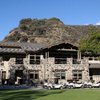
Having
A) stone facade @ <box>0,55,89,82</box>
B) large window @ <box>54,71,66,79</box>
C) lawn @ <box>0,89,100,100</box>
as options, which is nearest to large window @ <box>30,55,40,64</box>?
stone facade @ <box>0,55,89,82</box>

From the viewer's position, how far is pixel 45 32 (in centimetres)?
10531

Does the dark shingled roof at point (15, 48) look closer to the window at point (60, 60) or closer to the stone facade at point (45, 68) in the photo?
the stone facade at point (45, 68)

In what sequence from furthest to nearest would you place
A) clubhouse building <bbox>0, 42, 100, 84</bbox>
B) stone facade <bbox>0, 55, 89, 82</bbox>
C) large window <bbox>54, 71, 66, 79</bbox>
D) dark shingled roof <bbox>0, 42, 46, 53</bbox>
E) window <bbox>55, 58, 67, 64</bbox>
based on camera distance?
1. window <bbox>55, 58, 67, 64</bbox>
2. large window <bbox>54, 71, 66, 79</bbox>
3. dark shingled roof <bbox>0, 42, 46, 53</bbox>
4. clubhouse building <bbox>0, 42, 100, 84</bbox>
5. stone facade <bbox>0, 55, 89, 82</bbox>

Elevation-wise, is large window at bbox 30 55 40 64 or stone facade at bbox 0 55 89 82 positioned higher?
large window at bbox 30 55 40 64

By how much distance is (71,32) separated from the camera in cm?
10750

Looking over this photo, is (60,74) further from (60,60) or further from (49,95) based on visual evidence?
(49,95)

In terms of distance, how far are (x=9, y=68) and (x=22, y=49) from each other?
4.38 meters

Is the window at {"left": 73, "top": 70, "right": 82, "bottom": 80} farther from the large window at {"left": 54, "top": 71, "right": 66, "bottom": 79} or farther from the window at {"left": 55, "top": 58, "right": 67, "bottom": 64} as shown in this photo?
Answer: the window at {"left": 55, "top": 58, "right": 67, "bottom": 64}

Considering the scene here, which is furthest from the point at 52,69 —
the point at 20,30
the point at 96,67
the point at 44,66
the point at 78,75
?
the point at 20,30

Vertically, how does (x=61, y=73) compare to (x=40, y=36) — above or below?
below

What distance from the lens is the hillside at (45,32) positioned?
96812 mm

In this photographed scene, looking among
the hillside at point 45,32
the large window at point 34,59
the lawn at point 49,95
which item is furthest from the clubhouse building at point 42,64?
the hillside at point 45,32

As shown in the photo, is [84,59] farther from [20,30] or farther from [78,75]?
[20,30]

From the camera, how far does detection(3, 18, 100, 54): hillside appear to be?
96.8 metres
